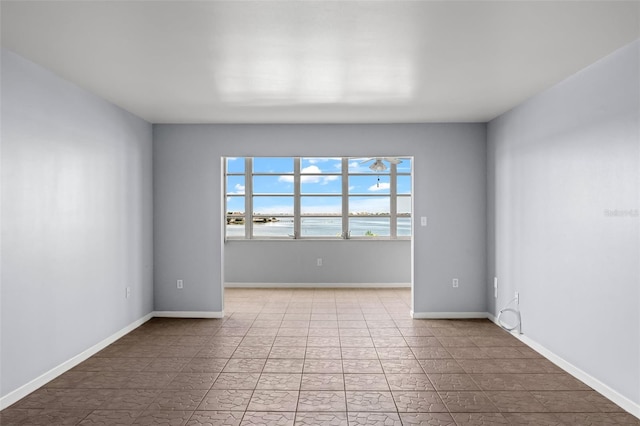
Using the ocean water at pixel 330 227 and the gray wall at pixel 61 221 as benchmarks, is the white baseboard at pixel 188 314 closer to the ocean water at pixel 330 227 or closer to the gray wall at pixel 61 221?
the gray wall at pixel 61 221

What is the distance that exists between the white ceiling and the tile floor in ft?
8.41

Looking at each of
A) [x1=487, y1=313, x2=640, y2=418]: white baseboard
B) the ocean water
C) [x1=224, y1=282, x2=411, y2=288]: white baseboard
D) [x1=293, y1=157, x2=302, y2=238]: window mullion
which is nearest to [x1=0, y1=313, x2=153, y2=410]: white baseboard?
[x1=224, y1=282, x2=411, y2=288]: white baseboard

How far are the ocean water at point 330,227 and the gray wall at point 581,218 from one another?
3.38 metres

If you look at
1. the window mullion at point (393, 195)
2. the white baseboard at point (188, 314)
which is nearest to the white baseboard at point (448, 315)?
the white baseboard at point (188, 314)

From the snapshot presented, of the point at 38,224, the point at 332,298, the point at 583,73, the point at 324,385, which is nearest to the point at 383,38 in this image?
the point at 583,73

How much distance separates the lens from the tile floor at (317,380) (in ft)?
10.1

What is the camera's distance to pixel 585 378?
3.62 m

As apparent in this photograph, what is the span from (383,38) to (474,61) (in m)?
0.93

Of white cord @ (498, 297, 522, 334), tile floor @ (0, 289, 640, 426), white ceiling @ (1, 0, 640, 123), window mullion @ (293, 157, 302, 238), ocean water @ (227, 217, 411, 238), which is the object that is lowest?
tile floor @ (0, 289, 640, 426)

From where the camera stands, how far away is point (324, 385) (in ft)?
11.8

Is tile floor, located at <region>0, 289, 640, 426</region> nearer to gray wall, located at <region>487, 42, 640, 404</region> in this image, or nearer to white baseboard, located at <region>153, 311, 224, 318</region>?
white baseboard, located at <region>153, 311, 224, 318</region>

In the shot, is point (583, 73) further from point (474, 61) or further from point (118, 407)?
point (118, 407)

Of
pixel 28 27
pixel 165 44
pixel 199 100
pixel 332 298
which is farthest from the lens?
pixel 332 298

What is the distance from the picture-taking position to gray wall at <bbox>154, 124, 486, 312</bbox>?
19.2 ft
